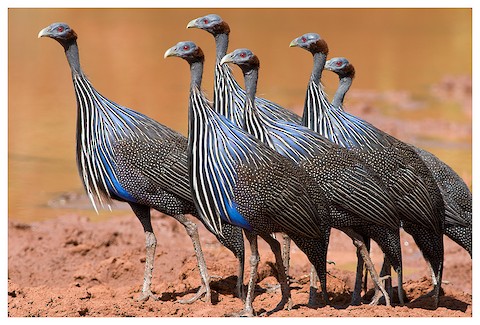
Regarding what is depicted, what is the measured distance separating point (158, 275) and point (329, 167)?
9.33ft

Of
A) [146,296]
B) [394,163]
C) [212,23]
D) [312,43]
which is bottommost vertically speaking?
[146,296]

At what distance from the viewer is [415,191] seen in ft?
31.3

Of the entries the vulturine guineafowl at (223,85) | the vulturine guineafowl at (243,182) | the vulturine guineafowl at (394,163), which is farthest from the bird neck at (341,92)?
the vulturine guineafowl at (243,182)

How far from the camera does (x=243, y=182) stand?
8461 mm

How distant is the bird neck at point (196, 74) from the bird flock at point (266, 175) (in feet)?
0.04

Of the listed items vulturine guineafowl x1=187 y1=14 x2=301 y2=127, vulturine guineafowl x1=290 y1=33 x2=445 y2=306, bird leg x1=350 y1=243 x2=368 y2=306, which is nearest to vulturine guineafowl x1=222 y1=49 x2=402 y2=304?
vulturine guineafowl x1=290 y1=33 x2=445 y2=306

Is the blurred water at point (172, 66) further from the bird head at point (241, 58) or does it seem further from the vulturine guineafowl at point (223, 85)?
the bird head at point (241, 58)

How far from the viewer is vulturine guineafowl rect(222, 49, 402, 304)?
9.00 meters

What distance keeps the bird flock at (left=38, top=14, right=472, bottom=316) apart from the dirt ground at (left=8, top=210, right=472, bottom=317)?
282 millimetres

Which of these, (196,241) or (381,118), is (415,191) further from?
(381,118)

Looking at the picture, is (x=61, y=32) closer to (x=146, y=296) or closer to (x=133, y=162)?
(x=133, y=162)

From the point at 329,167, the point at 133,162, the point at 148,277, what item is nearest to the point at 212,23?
the point at 133,162

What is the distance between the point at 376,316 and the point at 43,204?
7.02m

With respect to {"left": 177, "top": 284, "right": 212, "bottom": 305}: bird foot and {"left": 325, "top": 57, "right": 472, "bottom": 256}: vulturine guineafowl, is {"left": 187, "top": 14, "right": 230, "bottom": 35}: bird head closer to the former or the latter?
{"left": 325, "top": 57, "right": 472, "bottom": 256}: vulturine guineafowl
